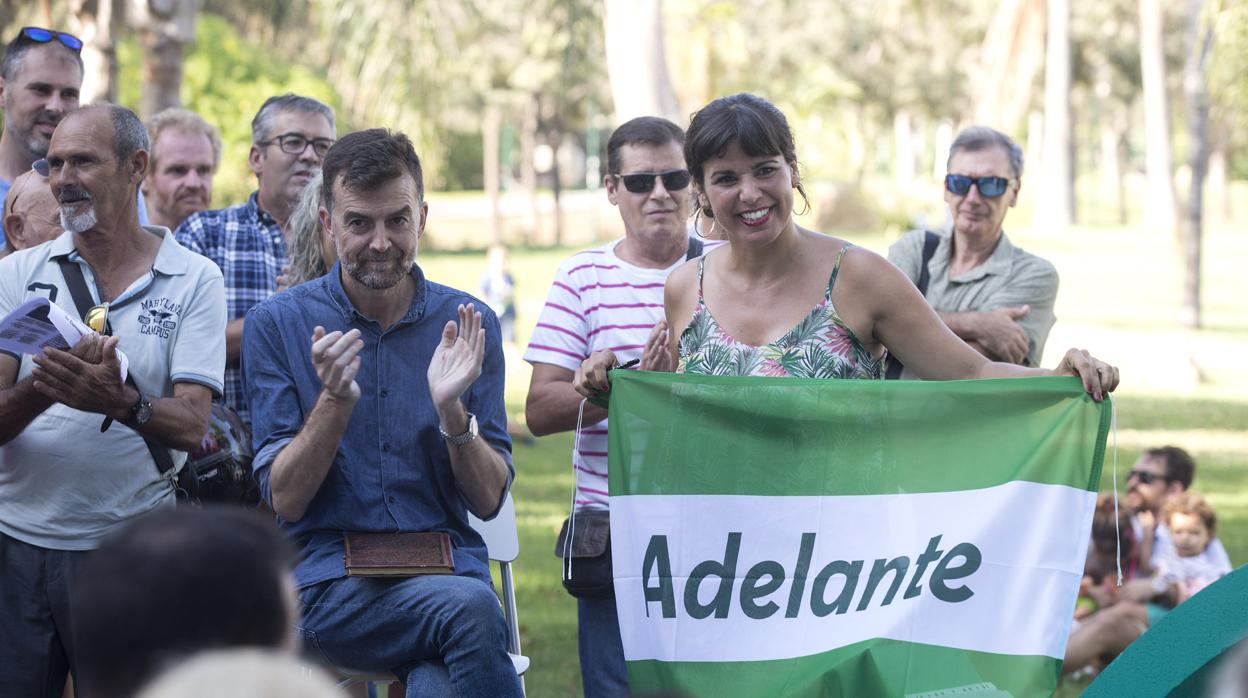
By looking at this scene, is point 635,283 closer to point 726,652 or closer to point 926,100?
point 726,652

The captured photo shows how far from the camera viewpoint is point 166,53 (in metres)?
11.6

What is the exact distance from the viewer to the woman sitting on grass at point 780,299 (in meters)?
4.57

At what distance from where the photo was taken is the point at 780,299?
4648 millimetres

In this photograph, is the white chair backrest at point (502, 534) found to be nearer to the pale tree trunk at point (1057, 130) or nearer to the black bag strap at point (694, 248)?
the black bag strap at point (694, 248)

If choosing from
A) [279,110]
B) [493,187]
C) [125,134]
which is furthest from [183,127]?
[493,187]

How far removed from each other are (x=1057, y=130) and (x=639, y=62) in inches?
1474

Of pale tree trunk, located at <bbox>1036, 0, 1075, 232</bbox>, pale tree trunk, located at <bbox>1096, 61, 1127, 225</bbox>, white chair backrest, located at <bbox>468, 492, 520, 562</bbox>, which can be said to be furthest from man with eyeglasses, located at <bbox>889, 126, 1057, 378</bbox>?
pale tree trunk, located at <bbox>1096, 61, 1127, 225</bbox>

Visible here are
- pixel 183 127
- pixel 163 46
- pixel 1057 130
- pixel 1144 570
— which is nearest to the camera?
pixel 183 127

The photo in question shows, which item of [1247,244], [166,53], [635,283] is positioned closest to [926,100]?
[1247,244]

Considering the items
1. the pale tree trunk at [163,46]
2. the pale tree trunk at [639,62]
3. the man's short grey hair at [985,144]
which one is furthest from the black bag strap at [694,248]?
the pale tree trunk at [639,62]

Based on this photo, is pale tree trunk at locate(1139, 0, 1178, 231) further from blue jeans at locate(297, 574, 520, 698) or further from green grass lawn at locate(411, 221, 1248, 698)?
blue jeans at locate(297, 574, 520, 698)

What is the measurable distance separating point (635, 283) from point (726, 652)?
4.71 feet

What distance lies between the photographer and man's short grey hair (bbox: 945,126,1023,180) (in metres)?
6.14

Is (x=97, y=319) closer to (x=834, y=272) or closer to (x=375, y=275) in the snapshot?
(x=375, y=275)
